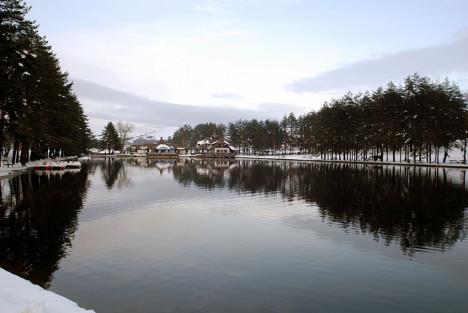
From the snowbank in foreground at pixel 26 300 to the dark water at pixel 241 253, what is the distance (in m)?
1.36

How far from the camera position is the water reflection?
1186 cm

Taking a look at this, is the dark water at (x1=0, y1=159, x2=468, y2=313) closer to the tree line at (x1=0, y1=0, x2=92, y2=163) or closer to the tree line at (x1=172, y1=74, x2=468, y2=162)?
the tree line at (x1=0, y1=0, x2=92, y2=163)

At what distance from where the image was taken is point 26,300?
23.7 feet

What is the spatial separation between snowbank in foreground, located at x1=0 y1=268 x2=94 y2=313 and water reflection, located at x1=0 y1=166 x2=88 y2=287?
1935 mm

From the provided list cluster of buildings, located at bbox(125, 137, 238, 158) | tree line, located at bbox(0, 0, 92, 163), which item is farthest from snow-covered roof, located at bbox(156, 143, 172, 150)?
tree line, located at bbox(0, 0, 92, 163)

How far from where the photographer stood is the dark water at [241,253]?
9.93m

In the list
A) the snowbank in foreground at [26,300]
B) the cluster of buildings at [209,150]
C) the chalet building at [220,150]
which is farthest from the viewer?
the cluster of buildings at [209,150]

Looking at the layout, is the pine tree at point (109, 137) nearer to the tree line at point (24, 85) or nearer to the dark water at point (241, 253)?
the tree line at point (24, 85)

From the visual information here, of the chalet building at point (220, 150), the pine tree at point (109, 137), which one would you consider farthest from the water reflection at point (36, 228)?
the pine tree at point (109, 137)

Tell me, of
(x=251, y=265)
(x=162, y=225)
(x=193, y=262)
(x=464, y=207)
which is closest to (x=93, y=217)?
(x=162, y=225)

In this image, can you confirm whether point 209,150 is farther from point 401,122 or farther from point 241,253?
point 241,253

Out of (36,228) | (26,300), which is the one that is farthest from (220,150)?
(26,300)

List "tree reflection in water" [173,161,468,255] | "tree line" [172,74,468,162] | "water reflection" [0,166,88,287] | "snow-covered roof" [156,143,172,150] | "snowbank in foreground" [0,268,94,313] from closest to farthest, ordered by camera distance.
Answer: "snowbank in foreground" [0,268,94,313] → "water reflection" [0,166,88,287] → "tree reflection in water" [173,161,468,255] → "tree line" [172,74,468,162] → "snow-covered roof" [156,143,172,150]

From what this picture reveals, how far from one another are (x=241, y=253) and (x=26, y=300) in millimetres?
8168
